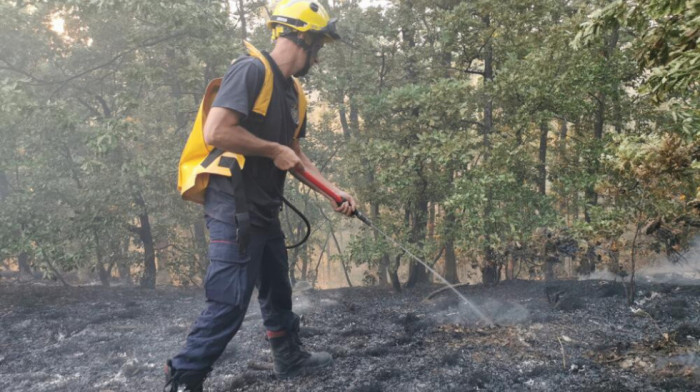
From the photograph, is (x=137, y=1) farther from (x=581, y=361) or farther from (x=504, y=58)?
(x=581, y=361)

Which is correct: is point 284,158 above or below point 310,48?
below

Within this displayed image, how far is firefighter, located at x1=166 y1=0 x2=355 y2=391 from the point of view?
2582 mm

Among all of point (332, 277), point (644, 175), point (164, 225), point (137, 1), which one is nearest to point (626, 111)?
point (644, 175)

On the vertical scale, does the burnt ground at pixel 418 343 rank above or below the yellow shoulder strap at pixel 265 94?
below

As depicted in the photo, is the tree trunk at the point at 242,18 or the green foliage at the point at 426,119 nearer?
the green foliage at the point at 426,119

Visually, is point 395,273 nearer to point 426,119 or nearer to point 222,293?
point 426,119

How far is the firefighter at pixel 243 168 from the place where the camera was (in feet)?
8.47

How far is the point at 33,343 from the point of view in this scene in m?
4.73

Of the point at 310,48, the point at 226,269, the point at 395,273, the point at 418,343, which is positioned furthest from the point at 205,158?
the point at 395,273

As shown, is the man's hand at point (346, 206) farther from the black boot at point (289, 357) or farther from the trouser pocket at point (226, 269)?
the black boot at point (289, 357)

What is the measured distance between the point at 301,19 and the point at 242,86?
0.58 metres

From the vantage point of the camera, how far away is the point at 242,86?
2.59 metres

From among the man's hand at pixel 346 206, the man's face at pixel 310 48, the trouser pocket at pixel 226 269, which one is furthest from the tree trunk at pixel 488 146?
the trouser pocket at pixel 226 269

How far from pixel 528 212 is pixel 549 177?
0.95m
